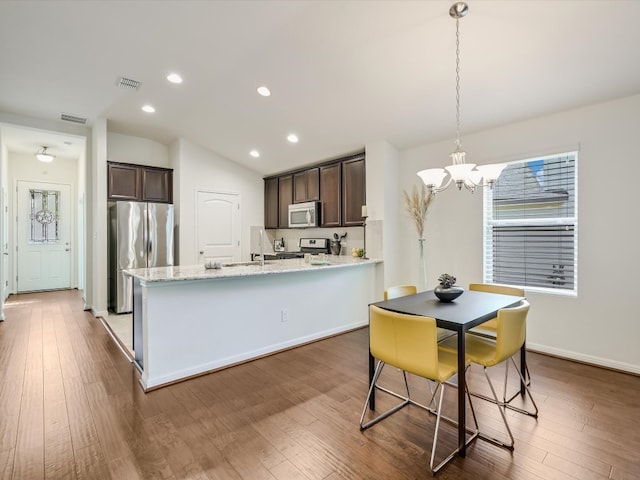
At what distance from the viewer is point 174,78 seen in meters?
3.82

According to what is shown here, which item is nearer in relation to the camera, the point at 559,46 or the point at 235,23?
the point at 559,46

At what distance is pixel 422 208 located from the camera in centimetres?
430

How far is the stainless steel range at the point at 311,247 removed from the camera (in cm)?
560

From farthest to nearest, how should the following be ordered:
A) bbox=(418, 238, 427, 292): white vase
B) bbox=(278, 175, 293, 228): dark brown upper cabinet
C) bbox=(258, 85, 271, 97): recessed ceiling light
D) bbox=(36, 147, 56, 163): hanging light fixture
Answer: bbox=(36, 147, 56, 163): hanging light fixture → bbox=(278, 175, 293, 228): dark brown upper cabinet → bbox=(418, 238, 427, 292): white vase → bbox=(258, 85, 271, 97): recessed ceiling light

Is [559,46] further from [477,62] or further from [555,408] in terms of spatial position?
[555,408]

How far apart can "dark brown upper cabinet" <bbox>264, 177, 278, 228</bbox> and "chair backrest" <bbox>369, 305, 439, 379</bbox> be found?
4.70 metres

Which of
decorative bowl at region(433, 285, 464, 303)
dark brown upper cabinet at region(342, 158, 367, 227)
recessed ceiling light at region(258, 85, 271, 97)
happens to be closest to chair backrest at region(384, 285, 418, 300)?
decorative bowl at region(433, 285, 464, 303)

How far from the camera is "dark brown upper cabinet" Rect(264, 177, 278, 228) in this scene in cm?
653

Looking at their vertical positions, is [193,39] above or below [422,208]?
above

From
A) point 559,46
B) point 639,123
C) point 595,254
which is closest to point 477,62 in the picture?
point 559,46

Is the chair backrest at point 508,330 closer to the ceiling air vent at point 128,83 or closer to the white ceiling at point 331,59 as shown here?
the white ceiling at point 331,59

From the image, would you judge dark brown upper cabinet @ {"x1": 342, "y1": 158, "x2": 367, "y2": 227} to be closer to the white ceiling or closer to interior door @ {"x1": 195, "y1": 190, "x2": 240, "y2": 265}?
the white ceiling

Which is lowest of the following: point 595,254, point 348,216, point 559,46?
point 595,254

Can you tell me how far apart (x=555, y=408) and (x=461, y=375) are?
1135mm
